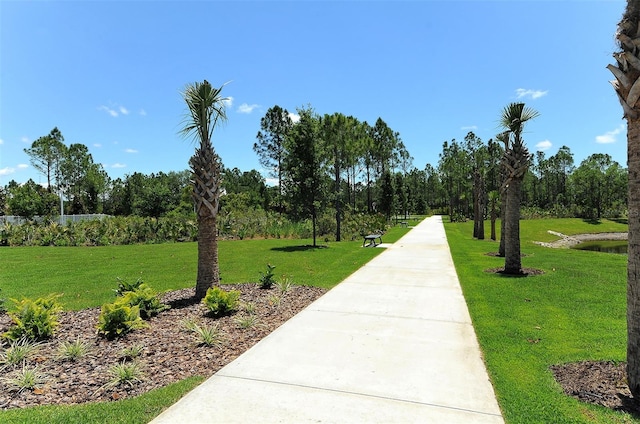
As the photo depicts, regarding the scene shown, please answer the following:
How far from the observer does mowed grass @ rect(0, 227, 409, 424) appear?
327 centimetres

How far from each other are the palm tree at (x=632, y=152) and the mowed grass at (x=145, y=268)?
5.81 meters

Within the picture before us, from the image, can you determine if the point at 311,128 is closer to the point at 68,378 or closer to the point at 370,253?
the point at 370,253

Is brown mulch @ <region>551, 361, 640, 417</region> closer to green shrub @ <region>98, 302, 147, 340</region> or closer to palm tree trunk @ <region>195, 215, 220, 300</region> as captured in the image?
green shrub @ <region>98, 302, 147, 340</region>

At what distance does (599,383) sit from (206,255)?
627 centimetres

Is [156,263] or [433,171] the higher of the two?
[433,171]

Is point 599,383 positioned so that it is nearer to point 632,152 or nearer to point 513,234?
point 632,152

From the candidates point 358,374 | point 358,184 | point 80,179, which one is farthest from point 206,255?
point 80,179

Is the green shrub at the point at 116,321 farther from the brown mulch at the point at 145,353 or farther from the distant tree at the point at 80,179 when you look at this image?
the distant tree at the point at 80,179

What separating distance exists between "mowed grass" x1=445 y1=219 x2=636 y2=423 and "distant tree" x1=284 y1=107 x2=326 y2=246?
25.2 feet

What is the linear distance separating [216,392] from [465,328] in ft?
12.3

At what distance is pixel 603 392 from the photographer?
3502 millimetres

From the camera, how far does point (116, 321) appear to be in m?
5.14

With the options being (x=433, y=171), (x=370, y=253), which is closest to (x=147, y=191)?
(x=370, y=253)

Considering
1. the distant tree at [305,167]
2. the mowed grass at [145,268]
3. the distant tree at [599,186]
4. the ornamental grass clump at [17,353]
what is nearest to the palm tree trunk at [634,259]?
the mowed grass at [145,268]
